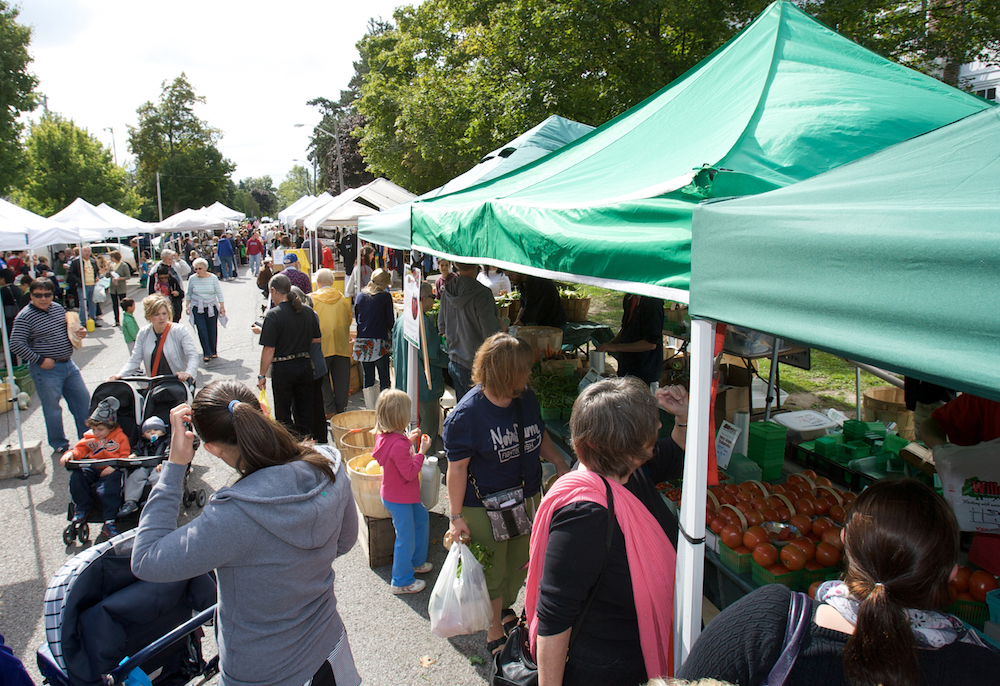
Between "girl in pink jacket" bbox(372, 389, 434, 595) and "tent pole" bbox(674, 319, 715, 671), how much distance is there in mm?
2113

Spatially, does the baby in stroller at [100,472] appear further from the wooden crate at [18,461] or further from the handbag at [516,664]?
the handbag at [516,664]

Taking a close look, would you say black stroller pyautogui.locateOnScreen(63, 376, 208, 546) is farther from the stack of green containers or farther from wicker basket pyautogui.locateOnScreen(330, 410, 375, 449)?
the stack of green containers

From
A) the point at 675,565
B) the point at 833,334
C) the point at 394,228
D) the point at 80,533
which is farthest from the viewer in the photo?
the point at 394,228

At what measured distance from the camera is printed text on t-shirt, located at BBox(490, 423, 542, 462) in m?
2.91

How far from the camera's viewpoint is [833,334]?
1.41 metres

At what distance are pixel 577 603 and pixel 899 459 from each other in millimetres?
2907

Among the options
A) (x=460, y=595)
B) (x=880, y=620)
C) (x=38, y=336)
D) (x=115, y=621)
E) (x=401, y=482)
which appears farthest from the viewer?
(x=38, y=336)

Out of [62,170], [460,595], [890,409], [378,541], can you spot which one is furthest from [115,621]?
[62,170]

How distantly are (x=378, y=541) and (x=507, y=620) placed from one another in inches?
55.0

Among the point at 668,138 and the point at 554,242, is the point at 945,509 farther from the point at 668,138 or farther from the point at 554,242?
the point at 668,138

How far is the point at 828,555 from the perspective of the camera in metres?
2.49

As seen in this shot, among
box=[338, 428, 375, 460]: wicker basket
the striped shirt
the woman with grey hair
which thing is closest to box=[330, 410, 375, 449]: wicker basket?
box=[338, 428, 375, 460]: wicker basket

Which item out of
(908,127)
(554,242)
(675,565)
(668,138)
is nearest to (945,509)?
(675,565)

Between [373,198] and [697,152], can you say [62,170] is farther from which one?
[697,152]
